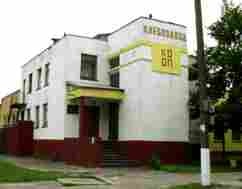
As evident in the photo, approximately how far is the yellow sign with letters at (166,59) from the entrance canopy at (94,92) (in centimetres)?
241

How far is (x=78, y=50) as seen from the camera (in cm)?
2536

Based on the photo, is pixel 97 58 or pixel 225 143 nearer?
pixel 97 58

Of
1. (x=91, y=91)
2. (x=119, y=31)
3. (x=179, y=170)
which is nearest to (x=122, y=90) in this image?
(x=91, y=91)

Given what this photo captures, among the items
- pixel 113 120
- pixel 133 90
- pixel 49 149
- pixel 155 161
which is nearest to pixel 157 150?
pixel 155 161

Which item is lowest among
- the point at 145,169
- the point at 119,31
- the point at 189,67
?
the point at 145,169

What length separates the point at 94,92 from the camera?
2244 cm

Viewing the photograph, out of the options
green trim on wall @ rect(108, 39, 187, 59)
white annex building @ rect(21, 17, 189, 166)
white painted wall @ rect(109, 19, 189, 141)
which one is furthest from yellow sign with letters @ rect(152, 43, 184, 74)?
white painted wall @ rect(109, 19, 189, 141)

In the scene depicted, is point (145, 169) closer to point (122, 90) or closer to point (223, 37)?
point (122, 90)

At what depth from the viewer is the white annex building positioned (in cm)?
2228

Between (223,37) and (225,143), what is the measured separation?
32.0 ft

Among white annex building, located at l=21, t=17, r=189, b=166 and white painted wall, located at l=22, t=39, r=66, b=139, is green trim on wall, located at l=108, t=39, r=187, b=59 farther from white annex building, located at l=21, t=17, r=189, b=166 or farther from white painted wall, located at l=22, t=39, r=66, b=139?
white painted wall, located at l=22, t=39, r=66, b=139

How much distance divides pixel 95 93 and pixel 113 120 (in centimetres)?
303

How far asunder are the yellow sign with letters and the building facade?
54.7ft

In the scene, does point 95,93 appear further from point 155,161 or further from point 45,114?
point 45,114
